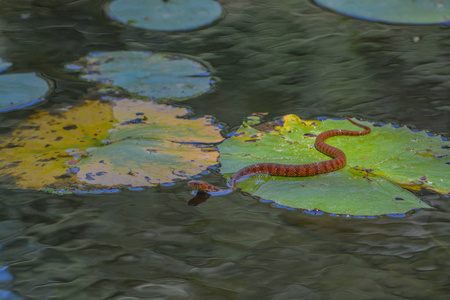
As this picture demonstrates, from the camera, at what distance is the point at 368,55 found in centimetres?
664

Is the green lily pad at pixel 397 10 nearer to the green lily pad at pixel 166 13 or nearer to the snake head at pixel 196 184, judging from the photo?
the green lily pad at pixel 166 13

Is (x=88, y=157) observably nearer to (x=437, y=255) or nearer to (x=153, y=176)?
(x=153, y=176)

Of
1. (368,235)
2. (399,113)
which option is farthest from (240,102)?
(368,235)

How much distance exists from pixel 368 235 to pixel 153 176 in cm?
171

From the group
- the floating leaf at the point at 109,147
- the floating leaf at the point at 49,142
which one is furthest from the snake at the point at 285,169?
the floating leaf at the point at 49,142

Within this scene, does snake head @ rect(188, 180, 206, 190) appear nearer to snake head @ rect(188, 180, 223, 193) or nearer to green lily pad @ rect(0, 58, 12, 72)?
snake head @ rect(188, 180, 223, 193)

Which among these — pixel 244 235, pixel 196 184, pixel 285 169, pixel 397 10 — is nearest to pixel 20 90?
pixel 196 184

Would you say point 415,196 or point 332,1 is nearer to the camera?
point 415,196

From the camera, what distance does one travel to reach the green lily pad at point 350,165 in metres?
3.54

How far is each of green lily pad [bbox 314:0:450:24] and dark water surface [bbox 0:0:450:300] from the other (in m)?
1.14

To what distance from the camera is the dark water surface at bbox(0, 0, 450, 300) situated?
9.07 feet

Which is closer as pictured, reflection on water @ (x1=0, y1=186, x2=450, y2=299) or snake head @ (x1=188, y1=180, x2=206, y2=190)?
reflection on water @ (x1=0, y1=186, x2=450, y2=299)

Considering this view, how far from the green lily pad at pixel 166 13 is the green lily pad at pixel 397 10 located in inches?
73.6

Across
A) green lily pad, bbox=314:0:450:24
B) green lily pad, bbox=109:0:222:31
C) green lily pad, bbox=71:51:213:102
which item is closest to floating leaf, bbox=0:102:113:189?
green lily pad, bbox=71:51:213:102
